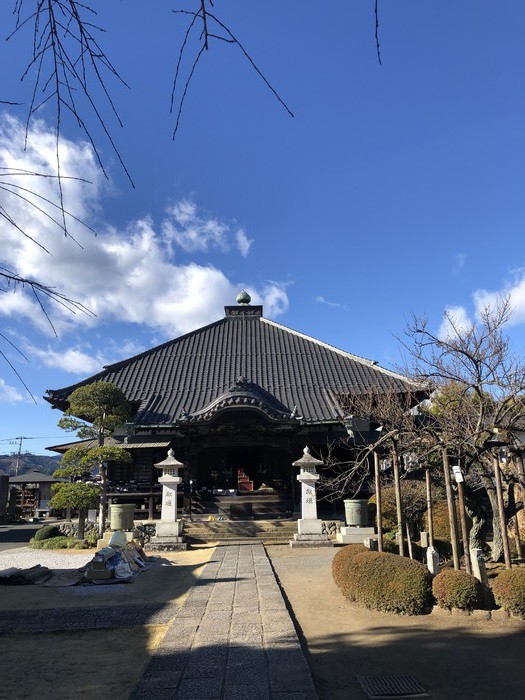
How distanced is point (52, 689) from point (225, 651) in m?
1.66

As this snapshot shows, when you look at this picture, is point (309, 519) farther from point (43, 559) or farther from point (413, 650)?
point (413, 650)

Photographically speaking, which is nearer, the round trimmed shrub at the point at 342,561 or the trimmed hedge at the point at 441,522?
the round trimmed shrub at the point at 342,561

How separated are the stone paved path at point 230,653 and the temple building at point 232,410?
9627 mm

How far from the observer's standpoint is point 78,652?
5.48 m

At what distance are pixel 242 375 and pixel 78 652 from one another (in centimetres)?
1689

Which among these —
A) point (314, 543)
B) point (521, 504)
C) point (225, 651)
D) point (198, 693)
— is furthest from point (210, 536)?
point (198, 693)

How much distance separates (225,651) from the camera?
4898mm

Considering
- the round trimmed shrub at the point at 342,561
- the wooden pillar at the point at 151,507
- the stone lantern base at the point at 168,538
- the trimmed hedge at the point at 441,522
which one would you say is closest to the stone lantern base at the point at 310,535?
the trimmed hedge at the point at 441,522

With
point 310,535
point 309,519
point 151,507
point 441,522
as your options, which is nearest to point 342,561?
point 441,522

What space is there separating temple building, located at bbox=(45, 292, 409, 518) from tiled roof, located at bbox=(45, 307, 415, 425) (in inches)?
1.9

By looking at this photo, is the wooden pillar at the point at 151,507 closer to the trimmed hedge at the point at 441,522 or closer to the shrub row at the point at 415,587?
the trimmed hedge at the point at 441,522

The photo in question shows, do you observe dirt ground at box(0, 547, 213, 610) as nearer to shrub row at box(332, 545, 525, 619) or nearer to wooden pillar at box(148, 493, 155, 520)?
shrub row at box(332, 545, 525, 619)

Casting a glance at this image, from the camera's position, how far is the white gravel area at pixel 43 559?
11922mm

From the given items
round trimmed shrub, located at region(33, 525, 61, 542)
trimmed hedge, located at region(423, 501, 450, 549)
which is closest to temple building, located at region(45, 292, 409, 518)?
round trimmed shrub, located at region(33, 525, 61, 542)
